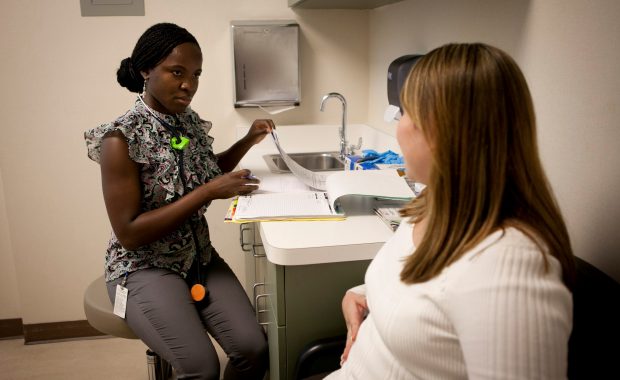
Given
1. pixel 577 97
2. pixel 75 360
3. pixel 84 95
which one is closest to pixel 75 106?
pixel 84 95

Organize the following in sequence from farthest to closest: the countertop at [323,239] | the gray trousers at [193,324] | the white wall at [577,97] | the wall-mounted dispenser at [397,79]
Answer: the wall-mounted dispenser at [397,79] < the gray trousers at [193,324] < the countertop at [323,239] < the white wall at [577,97]

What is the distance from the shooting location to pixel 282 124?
2479mm

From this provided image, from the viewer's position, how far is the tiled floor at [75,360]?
A: 2.20 metres

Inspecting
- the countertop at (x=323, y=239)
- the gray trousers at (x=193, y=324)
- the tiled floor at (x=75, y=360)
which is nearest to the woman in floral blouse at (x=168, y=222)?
the gray trousers at (x=193, y=324)

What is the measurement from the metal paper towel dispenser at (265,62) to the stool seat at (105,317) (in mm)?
1148

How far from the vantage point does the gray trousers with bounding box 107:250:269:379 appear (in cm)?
134

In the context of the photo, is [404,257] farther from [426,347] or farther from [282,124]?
[282,124]

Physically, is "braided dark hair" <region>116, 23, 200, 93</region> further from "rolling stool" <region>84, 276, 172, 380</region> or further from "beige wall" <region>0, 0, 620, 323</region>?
"beige wall" <region>0, 0, 620, 323</region>

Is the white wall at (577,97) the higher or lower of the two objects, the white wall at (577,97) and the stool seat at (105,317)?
the higher

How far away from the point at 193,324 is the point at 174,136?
1.78 feet

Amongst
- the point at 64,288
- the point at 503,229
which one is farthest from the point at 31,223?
the point at 503,229

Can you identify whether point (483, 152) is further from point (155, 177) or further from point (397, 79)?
point (397, 79)

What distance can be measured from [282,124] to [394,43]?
0.67 meters

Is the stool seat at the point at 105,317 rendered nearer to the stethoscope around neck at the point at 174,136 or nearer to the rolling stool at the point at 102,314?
the rolling stool at the point at 102,314
